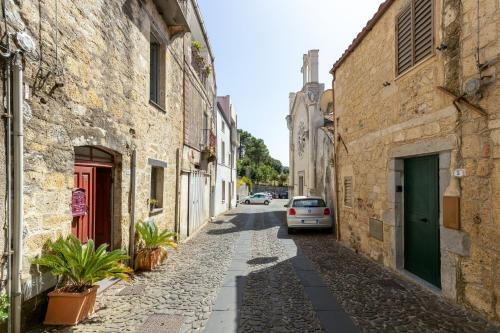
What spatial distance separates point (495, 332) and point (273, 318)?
8.02 ft

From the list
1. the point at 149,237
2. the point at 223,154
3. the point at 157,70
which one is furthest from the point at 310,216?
the point at 223,154

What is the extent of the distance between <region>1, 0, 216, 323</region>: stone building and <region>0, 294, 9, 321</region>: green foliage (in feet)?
0.86

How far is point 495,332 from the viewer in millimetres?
3568

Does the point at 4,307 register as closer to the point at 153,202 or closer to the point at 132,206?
the point at 132,206

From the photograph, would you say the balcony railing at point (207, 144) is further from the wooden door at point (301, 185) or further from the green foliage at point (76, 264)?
the green foliage at point (76, 264)

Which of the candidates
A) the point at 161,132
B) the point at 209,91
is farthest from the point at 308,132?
the point at 161,132

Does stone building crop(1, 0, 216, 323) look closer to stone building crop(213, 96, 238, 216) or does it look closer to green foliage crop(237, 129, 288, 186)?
stone building crop(213, 96, 238, 216)

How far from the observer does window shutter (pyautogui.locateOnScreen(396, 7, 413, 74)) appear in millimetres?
5609

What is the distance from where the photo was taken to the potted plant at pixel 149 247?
6160 millimetres

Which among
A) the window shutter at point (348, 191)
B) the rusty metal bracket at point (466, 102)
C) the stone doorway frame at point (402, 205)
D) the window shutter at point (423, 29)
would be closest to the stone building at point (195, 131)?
the window shutter at point (348, 191)

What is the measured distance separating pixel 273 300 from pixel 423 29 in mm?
4856

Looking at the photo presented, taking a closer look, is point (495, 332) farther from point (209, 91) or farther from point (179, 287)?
point (209, 91)

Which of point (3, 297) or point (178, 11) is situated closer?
point (3, 297)

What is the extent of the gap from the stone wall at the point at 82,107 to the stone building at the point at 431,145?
4841 millimetres
